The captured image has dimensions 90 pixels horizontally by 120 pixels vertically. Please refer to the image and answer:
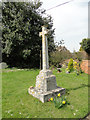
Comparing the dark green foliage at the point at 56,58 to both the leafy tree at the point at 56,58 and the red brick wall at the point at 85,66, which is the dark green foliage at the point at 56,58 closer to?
the leafy tree at the point at 56,58

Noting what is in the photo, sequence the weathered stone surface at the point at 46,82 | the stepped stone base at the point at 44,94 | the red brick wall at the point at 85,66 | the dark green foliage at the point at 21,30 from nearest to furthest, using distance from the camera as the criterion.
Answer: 1. the stepped stone base at the point at 44,94
2. the weathered stone surface at the point at 46,82
3. the red brick wall at the point at 85,66
4. the dark green foliage at the point at 21,30

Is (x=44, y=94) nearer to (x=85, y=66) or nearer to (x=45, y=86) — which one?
(x=45, y=86)

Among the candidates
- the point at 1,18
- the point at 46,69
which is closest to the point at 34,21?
the point at 1,18

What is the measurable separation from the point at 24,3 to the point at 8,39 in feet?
18.1

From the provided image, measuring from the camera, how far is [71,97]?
4.33 metres

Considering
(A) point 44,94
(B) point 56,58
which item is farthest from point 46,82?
(B) point 56,58

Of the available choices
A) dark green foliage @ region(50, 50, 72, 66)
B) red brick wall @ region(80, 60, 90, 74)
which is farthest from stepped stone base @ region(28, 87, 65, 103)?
dark green foliage @ region(50, 50, 72, 66)

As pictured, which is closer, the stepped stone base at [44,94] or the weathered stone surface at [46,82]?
the stepped stone base at [44,94]

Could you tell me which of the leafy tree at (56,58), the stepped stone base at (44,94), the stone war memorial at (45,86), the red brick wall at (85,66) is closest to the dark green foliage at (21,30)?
the leafy tree at (56,58)

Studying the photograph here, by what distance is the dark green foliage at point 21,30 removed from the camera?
495 inches

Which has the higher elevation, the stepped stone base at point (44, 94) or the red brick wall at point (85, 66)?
the red brick wall at point (85, 66)

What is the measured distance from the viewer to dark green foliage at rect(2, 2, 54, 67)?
41.2 feet

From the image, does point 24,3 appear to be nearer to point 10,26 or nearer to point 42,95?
point 10,26

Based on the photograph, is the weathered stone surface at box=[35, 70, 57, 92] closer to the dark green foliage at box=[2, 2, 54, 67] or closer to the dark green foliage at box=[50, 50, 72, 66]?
the dark green foliage at box=[2, 2, 54, 67]
